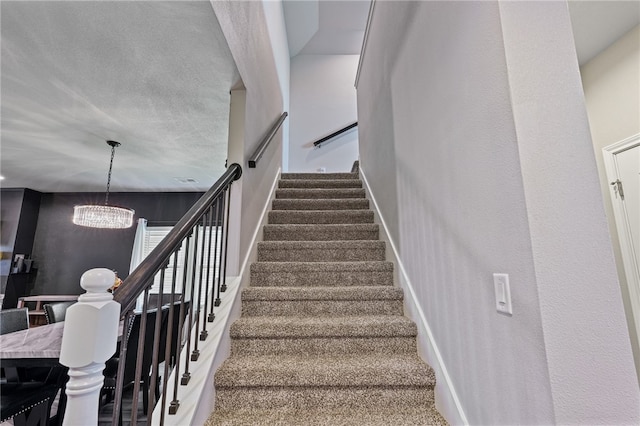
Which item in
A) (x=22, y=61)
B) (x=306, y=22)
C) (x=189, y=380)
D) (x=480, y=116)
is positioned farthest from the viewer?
(x=306, y=22)

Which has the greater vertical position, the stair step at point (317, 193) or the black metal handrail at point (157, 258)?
the stair step at point (317, 193)

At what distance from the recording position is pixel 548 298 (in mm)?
827

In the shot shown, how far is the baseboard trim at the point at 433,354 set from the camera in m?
1.29

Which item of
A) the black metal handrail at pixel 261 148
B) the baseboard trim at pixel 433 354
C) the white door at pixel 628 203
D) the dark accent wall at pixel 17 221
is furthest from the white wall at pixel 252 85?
the dark accent wall at pixel 17 221

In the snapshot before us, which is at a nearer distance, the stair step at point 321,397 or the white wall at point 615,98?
the stair step at point 321,397

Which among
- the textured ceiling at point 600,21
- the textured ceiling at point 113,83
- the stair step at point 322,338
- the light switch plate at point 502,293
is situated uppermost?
the textured ceiling at point 600,21

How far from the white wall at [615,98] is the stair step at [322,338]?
140cm

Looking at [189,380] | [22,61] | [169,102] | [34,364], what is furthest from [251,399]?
[22,61]

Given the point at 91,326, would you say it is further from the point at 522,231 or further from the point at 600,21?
the point at 600,21

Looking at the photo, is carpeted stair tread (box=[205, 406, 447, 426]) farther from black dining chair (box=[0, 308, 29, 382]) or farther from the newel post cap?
black dining chair (box=[0, 308, 29, 382])

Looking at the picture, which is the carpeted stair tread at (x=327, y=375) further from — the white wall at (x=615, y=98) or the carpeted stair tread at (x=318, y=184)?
the carpeted stair tread at (x=318, y=184)

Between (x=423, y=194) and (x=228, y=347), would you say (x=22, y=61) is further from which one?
(x=423, y=194)

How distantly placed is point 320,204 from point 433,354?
1905mm

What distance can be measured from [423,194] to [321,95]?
4.49 metres
